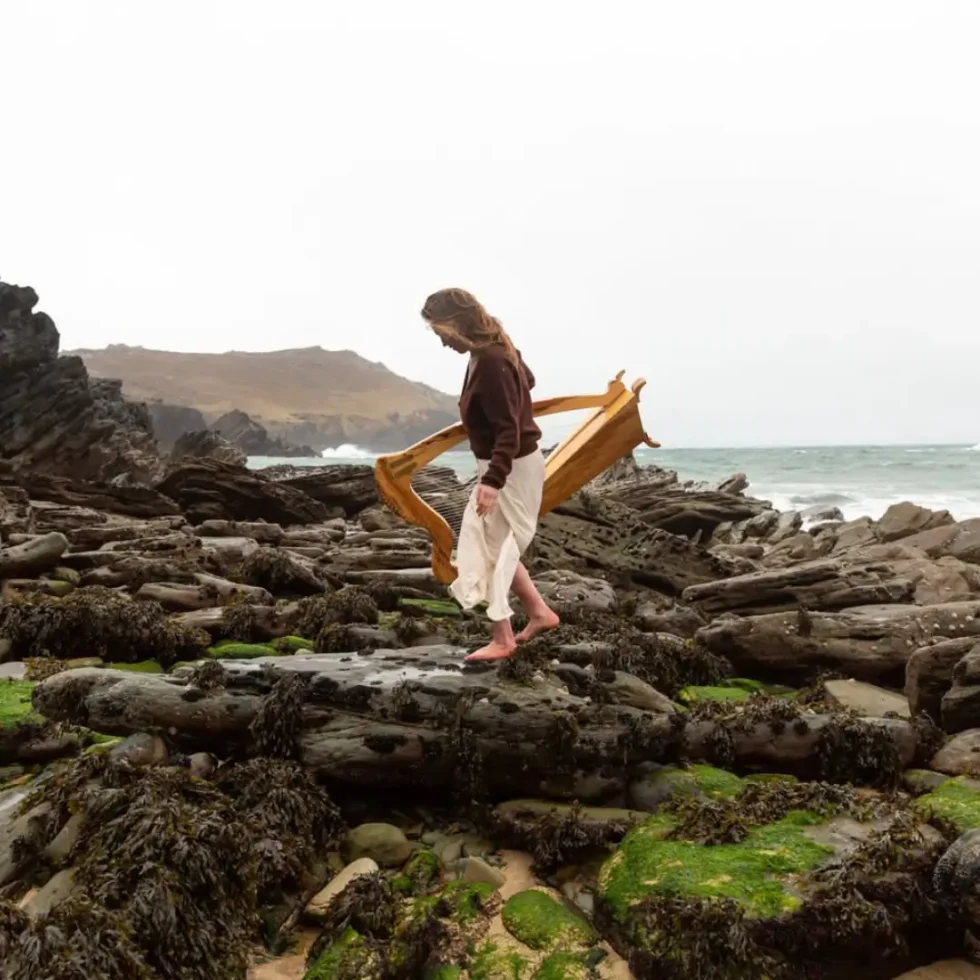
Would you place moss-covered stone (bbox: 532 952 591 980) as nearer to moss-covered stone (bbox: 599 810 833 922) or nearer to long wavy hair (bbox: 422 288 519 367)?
moss-covered stone (bbox: 599 810 833 922)

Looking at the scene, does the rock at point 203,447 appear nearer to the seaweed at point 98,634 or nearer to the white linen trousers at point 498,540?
the seaweed at point 98,634

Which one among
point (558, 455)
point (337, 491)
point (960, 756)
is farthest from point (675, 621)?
point (337, 491)

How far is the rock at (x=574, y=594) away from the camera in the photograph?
9316 mm

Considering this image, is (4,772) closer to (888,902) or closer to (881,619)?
(888,902)

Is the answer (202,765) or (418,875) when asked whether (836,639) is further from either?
(202,765)

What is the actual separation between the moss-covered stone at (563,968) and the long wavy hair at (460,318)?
11.3ft

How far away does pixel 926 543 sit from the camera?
54.4 ft

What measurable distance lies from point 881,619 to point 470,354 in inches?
206

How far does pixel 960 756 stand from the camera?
513 cm

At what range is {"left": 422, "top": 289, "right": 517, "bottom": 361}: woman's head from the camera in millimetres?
4957

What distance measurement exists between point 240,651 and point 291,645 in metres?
0.49

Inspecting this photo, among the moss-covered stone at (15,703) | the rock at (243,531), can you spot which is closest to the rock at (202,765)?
the moss-covered stone at (15,703)

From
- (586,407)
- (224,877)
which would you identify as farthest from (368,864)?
(586,407)

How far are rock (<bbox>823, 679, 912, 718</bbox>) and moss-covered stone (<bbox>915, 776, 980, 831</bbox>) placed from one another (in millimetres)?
1365
